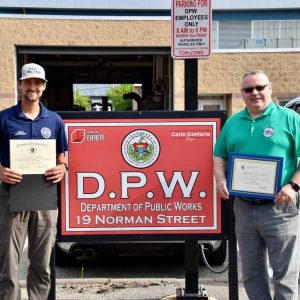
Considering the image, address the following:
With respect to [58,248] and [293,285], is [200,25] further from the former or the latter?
[58,248]

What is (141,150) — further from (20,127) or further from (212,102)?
(212,102)

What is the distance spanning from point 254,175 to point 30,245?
1.85 metres

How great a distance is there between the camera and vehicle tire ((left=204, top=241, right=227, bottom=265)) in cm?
609

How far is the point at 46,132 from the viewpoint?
12.8 feet

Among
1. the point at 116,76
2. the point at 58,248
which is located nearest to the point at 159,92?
the point at 116,76

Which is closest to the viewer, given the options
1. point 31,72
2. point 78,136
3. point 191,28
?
point 31,72

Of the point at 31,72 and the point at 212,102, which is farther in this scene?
the point at 212,102

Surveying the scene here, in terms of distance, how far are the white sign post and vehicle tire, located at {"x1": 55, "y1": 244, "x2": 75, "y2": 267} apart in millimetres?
2951

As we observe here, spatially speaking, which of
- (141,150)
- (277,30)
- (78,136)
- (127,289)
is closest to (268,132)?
(141,150)

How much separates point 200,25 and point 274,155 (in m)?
1.48

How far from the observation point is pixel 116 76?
109ft

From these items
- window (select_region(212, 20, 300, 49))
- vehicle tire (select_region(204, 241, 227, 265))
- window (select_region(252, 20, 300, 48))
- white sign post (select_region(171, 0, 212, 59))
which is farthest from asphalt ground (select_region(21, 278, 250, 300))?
window (select_region(252, 20, 300, 48))

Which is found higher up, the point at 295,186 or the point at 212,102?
the point at 212,102

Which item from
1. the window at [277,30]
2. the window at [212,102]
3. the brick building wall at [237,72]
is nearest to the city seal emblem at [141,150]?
the brick building wall at [237,72]
